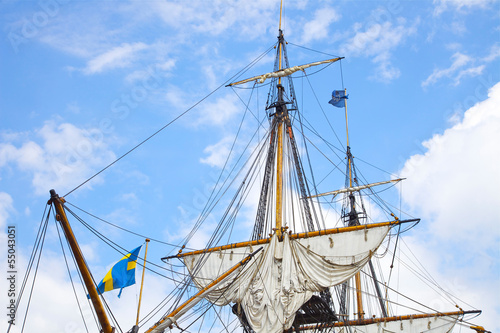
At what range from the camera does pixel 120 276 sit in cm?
A: 2109

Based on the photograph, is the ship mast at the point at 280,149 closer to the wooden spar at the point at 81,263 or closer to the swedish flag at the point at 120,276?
the swedish flag at the point at 120,276

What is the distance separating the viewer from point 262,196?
1112 inches

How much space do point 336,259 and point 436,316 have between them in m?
15.4

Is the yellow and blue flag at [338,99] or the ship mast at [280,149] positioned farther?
the yellow and blue flag at [338,99]

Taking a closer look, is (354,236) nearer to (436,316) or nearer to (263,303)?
(263,303)

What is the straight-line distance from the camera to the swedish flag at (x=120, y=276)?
2100cm

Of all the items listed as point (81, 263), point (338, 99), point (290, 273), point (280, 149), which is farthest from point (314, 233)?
point (338, 99)

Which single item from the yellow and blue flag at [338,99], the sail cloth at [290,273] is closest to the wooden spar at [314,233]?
the sail cloth at [290,273]

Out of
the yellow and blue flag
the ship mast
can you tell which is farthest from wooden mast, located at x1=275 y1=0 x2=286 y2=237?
the yellow and blue flag

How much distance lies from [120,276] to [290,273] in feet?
26.5

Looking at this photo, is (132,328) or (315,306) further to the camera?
(315,306)

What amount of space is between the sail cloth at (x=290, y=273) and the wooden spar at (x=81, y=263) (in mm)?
8672

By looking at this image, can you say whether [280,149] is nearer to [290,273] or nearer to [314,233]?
[314,233]

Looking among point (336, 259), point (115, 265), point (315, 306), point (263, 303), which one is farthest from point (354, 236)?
point (115, 265)
